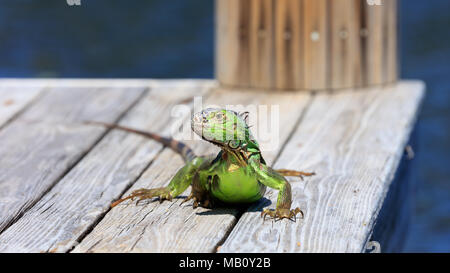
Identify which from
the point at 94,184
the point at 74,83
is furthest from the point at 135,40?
the point at 94,184

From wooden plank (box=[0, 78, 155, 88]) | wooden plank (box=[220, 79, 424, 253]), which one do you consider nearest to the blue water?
wooden plank (box=[0, 78, 155, 88])

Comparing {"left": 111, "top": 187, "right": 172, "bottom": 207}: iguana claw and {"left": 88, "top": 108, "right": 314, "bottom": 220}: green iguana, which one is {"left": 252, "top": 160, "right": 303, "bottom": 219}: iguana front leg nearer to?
{"left": 88, "top": 108, "right": 314, "bottom": 220}: green iguana

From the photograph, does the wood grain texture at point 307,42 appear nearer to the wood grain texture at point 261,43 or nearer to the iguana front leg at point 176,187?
the wood grain texture at point 261,43

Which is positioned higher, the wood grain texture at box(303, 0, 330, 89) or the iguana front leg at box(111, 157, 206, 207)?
the wood grain texture at box(303, 0, 330, 89)

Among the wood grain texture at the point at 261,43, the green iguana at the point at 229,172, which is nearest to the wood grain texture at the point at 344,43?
the wood grain texture at the point at 261,43

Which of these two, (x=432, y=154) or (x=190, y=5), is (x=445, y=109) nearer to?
(x=432, y=154)

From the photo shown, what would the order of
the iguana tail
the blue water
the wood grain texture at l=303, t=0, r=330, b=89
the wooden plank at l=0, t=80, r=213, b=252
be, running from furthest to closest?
the blue water, the wood grain texture at l=303, t=0, r=330, b=89, the iguana tail, the wooden plank at l=0, t=80, r=213, b=252
